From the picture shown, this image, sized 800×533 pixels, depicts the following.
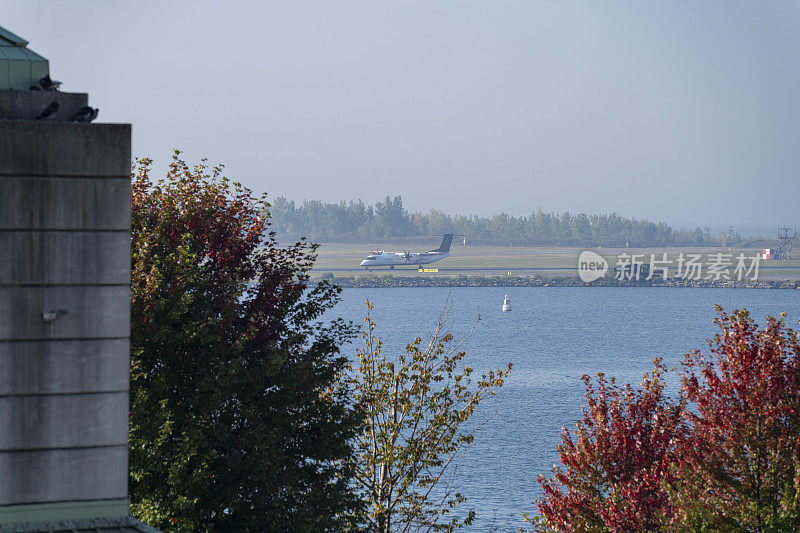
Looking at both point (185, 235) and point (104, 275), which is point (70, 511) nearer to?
point (104, 275)

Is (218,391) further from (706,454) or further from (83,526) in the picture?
(706,454)

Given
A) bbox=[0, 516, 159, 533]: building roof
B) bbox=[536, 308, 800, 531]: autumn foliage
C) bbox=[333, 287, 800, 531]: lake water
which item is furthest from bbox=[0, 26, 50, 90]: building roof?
bbox=[333, 287, 800, 531]: lake water

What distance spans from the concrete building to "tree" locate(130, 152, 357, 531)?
23.3 ft

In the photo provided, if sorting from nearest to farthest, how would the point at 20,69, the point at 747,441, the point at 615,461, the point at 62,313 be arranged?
the point at 62,313 < the point at 20,69 < the point at 747,441 < the point at 615,461

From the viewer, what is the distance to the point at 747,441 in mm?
19359

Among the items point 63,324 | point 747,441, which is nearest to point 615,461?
point 747,441

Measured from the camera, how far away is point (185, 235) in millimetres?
20469

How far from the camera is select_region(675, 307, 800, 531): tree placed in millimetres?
18766

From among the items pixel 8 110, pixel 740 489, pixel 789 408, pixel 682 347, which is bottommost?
pixel 682 347

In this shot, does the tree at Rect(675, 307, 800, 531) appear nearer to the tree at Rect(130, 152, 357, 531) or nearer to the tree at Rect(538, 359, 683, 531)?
the tree at Rect(538, 359, 683, 531)

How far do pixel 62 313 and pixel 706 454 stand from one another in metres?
13.7

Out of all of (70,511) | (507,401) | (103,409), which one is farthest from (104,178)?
(507,401)

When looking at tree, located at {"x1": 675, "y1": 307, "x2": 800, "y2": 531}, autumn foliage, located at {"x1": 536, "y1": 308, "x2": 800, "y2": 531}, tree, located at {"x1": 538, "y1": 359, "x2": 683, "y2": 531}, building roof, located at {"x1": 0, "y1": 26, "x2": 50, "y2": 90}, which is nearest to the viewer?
building roof, located at {"x1": 0, "y1": 26, "x2": 50, "y2": 90}

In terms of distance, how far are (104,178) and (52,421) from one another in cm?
279
